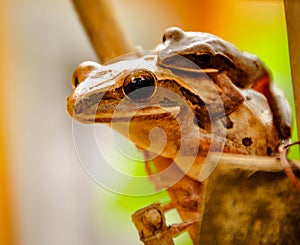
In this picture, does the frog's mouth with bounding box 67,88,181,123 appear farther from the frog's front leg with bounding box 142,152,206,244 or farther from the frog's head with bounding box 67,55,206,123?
the frog's front leg with bounding box 142,152,206,244

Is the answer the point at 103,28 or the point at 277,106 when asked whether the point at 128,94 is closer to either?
the point at 277,106

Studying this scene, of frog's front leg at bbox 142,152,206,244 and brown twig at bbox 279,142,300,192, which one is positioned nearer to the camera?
brown twig at bbox 279,142,300,192

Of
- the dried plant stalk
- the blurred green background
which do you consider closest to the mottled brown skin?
the dried plant stalk

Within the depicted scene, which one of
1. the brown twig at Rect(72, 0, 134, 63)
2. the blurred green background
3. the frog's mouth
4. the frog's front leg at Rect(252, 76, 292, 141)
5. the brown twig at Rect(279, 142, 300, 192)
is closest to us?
the brown twig at Rect(279, 142, 300, 192)

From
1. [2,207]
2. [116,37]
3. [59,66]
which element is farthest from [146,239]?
[59,66]

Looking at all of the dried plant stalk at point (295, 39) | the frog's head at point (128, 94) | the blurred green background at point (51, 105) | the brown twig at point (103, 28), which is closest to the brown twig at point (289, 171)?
the dried plant stalk at point (295, 39)

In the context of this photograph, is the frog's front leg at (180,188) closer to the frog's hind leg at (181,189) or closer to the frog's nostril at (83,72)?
the frog's hind leg at (181,189)

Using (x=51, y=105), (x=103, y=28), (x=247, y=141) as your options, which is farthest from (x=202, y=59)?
(x=51, y=105)

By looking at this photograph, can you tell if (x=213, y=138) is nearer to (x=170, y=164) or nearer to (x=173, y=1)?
(x=170, y=164)
